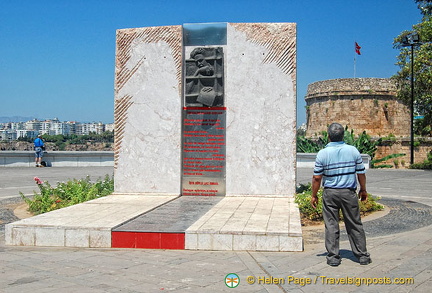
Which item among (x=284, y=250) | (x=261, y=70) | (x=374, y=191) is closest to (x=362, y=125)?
(x=374, y=191)

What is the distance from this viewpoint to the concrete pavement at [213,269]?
16.4 feet

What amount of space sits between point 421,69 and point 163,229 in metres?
22.6

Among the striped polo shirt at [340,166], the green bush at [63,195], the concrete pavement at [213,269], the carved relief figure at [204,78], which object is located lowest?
the concrete pavement at [213,269]

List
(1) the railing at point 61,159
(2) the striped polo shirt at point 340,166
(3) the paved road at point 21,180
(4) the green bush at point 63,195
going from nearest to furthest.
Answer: (2) the striped polo shirt at point 340,166
(4) the green bush at point 63,195
(3) the paved road at point 21,180
(1) the railing at point 61,159

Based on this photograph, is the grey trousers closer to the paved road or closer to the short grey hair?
the short grey hair

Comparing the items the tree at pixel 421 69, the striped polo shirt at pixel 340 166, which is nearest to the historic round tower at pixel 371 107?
the tree at pixel 421 69

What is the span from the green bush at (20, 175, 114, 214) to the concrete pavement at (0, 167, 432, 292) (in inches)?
93.5

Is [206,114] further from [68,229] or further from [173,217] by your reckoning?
[68,229]

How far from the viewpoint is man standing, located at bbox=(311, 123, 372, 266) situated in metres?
5.86

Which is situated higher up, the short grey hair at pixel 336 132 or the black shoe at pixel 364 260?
the short grey hair at pixel 336 132

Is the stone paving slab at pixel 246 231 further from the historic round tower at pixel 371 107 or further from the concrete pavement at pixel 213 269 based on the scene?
the historic round tower at pixel 371 107

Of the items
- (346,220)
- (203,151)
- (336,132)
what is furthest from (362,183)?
(203,151)

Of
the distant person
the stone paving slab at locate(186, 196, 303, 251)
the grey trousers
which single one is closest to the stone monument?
the stone paving slab at locate(186, 196, 303, 251)

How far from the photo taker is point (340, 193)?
5.88 metres
